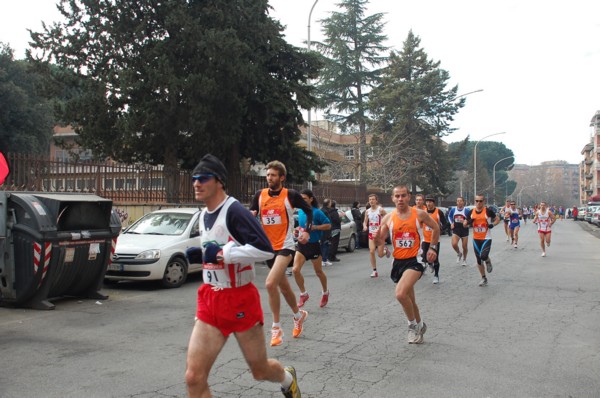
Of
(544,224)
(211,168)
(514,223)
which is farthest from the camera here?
(514,223)

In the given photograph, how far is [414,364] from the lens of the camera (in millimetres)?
5516

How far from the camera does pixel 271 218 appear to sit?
6.68 metres

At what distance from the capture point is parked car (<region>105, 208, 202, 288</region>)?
1031 centimetres

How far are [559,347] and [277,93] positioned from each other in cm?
1530

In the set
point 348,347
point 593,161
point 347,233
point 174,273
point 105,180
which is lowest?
point 348,347

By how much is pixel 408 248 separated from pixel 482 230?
5.80 meters

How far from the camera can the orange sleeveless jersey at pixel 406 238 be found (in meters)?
6.66

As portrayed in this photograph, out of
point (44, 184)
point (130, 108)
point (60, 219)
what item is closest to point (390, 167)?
point (130, 108)

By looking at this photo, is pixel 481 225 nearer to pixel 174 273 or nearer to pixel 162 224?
pixel 174 273

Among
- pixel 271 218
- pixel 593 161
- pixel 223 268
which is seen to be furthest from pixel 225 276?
pixel 593 161

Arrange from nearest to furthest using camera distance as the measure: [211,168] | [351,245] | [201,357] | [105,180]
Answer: [201,357] → [211,168] → [105,180] → [351,245]

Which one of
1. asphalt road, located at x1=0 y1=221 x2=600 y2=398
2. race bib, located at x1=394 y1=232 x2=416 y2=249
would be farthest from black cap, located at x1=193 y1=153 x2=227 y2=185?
race bib, located at x1=394 y1=232 x2=416 y2=249

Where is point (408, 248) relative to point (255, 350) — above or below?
above

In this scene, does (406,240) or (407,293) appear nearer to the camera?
(407,293)
